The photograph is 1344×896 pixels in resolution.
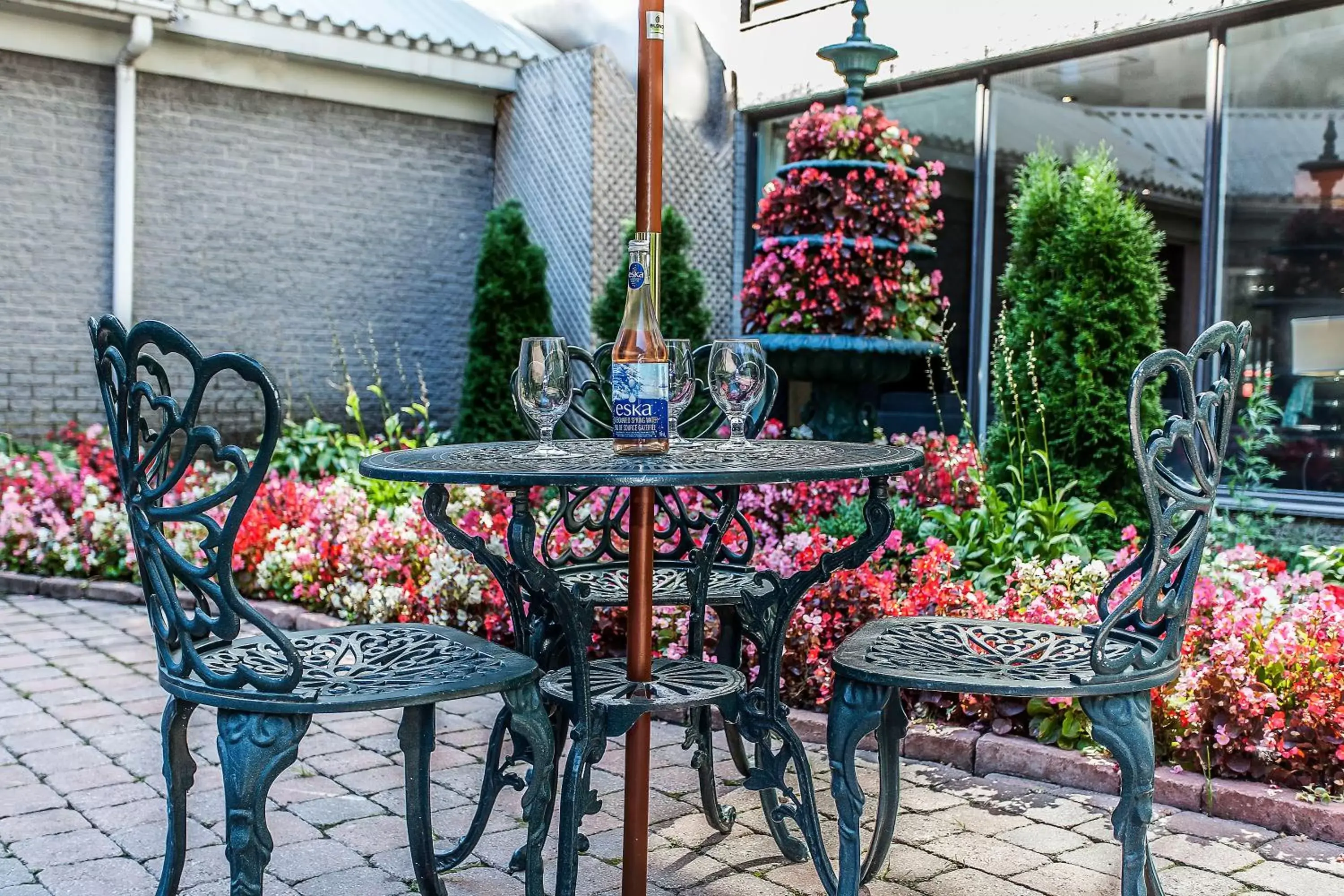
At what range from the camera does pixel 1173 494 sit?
2039mm

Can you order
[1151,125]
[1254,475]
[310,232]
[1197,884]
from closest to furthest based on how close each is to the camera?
[1197,884]
[1254,475]
[1151,125]
[310,232]

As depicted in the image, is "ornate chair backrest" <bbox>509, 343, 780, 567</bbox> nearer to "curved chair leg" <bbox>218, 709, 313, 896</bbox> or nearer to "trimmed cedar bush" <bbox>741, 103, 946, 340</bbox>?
"curved chair leg" <bbox>218, 709, 313, 896</bbox>

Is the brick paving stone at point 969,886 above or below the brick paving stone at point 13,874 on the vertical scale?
above

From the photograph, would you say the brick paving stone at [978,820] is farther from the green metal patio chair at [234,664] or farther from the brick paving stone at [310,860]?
the brick paving stone at [310,860]

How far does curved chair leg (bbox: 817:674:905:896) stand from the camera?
222cm

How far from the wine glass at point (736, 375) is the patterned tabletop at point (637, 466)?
0.36 feet

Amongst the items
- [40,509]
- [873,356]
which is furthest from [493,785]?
[40,509]

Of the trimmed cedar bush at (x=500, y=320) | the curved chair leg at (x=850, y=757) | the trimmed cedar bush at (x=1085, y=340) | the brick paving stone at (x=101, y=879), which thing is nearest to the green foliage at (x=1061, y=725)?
the curved chair leg at (x=850, y=757)

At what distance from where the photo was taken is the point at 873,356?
5.51 metres

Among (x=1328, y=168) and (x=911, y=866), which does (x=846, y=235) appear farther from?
(x=911, y=866)

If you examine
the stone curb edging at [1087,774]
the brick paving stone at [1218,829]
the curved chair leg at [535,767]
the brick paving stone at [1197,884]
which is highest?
the curved chair leg at [535,767]

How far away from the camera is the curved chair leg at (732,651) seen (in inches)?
121

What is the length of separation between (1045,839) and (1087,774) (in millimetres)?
406

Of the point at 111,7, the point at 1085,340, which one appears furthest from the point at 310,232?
the point at 1085,340
